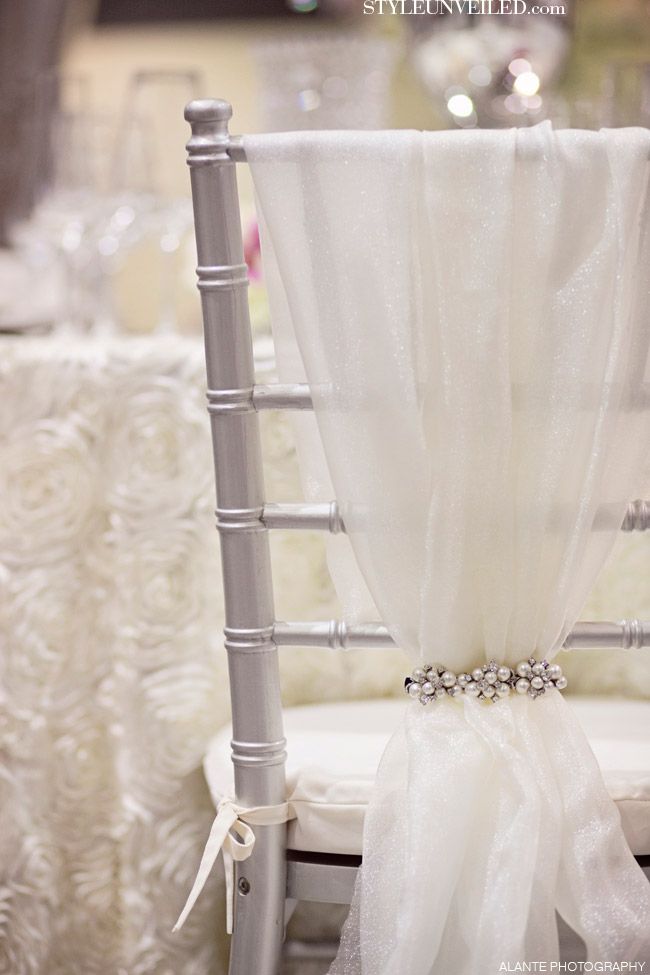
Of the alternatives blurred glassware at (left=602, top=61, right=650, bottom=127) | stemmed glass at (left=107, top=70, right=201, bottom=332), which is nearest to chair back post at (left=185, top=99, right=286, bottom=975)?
stemmed glass at (left=107, top=70, right=201, bottom=332)

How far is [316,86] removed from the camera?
1.50 metres

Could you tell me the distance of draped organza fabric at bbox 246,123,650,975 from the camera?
703 mm

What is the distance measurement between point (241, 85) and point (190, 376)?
1.12 meters

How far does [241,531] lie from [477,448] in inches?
7.1

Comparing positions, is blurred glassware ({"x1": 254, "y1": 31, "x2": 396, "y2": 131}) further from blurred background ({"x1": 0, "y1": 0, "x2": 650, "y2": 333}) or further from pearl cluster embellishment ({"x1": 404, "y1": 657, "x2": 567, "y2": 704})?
pearl cluster embellishment ({"x1": 404, "y1": 657, "x2": 567, "y2": 704})

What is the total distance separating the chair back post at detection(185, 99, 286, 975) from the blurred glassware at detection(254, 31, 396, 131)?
806mm

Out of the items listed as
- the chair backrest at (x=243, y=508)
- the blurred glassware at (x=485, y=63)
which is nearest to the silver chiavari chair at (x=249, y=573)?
the chair backrest at (x=243, y=508)

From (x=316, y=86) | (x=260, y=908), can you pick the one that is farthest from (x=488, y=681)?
(x=316, y=86)

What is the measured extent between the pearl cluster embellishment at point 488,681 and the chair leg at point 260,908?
0.16 metres

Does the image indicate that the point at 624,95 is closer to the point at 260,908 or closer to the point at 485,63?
the point at 485,63

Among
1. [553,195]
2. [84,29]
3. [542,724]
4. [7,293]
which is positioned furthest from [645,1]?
[542,724]

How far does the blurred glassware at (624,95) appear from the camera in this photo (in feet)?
4.30

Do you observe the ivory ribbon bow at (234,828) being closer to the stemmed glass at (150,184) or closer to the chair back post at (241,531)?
the chair back post at (241,531)

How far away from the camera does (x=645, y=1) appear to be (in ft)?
6.05
